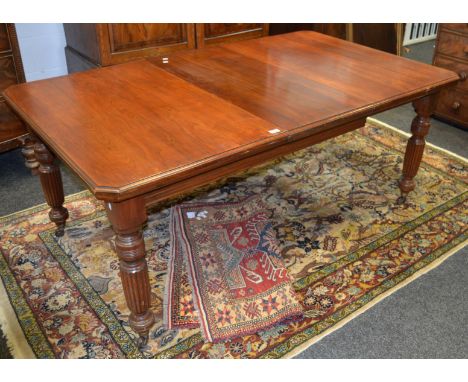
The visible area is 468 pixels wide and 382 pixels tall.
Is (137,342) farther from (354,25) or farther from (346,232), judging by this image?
(354,25)

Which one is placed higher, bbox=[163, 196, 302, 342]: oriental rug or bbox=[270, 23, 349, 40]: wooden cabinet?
bbox=[270, 23, 349, 40]: wooden cabinet

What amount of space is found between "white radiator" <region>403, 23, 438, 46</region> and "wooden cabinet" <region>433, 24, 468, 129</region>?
1.78 m

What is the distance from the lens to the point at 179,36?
3.08m

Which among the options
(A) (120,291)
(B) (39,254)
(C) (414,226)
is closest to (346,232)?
(C) (414,226)

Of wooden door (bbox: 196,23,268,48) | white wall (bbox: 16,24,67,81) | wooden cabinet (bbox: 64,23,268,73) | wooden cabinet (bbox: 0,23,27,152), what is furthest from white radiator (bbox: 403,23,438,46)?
wooden cabinet (bbox: 0,23,27,152)

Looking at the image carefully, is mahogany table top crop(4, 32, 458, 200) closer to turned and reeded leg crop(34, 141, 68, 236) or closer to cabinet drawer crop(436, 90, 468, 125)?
turned and reeded leg crop(34, 141, 68, 236)

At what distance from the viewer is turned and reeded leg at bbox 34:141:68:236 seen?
6.73ft

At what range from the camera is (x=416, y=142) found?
243 centimetres

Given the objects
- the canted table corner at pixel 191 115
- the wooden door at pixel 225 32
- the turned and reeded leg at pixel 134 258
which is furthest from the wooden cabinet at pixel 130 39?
the turned and reeded leg at pixel 134 258

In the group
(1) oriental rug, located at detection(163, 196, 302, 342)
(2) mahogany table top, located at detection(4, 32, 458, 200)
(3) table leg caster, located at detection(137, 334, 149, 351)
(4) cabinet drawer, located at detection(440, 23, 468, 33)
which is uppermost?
(2) mahogany table top, located at detection(4, 32, 458, 200)

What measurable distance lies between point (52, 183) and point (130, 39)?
1159mm

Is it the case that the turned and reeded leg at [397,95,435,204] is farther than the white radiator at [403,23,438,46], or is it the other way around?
the white radiator at [403,23,438,46]

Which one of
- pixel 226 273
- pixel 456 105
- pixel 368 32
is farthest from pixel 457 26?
pixel 226 273

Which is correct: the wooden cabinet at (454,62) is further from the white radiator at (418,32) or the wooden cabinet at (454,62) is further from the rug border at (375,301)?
the white radiator at (418,32)
